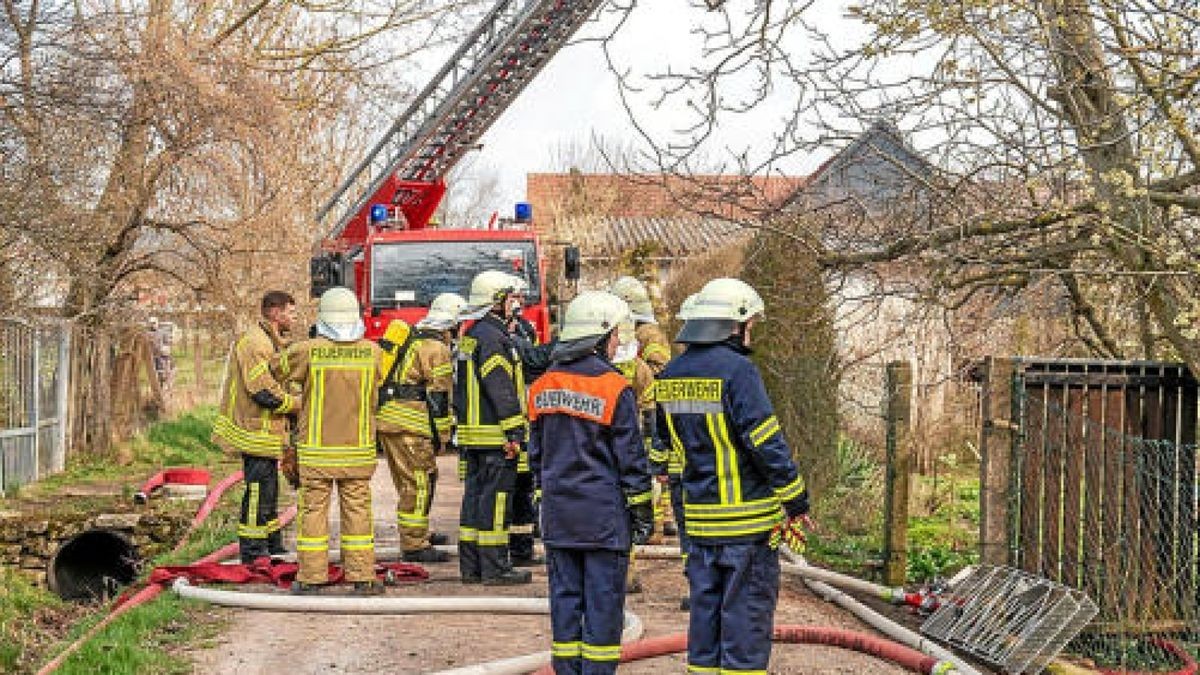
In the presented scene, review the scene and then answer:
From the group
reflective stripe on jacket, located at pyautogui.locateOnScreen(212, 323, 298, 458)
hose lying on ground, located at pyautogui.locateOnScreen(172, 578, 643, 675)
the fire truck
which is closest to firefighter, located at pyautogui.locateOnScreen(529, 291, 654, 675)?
hose lying on ground, located at pyautogui.locateOnScreen(172, 578, 643, 675)

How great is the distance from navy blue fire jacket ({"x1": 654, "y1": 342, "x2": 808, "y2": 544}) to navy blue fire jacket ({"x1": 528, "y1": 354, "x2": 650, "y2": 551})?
331 mm

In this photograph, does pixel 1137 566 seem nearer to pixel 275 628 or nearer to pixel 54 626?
pixel 275 628

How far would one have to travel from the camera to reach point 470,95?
55.5ft

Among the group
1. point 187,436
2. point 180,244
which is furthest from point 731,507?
point 187,436

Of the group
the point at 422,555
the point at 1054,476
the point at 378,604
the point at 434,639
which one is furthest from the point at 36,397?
the point at 1054,476

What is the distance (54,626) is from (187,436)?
396 inches

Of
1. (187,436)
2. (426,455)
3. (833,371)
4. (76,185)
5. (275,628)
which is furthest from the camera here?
(187,436)

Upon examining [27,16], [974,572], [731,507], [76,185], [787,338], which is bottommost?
[974,572]

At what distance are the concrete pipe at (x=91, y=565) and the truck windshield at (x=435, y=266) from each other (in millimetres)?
3805

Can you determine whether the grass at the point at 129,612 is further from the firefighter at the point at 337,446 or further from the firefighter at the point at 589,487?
the firefighter at the point at 589,487

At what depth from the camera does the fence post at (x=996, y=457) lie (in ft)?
27.4

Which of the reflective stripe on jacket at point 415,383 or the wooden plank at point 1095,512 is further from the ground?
the reflective stripe on jacket at point 415,383

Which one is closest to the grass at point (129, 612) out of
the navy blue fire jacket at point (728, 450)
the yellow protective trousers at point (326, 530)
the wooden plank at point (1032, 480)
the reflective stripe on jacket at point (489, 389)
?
the yellow protective trousers at point (326, 530)

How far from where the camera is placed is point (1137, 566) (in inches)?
320
